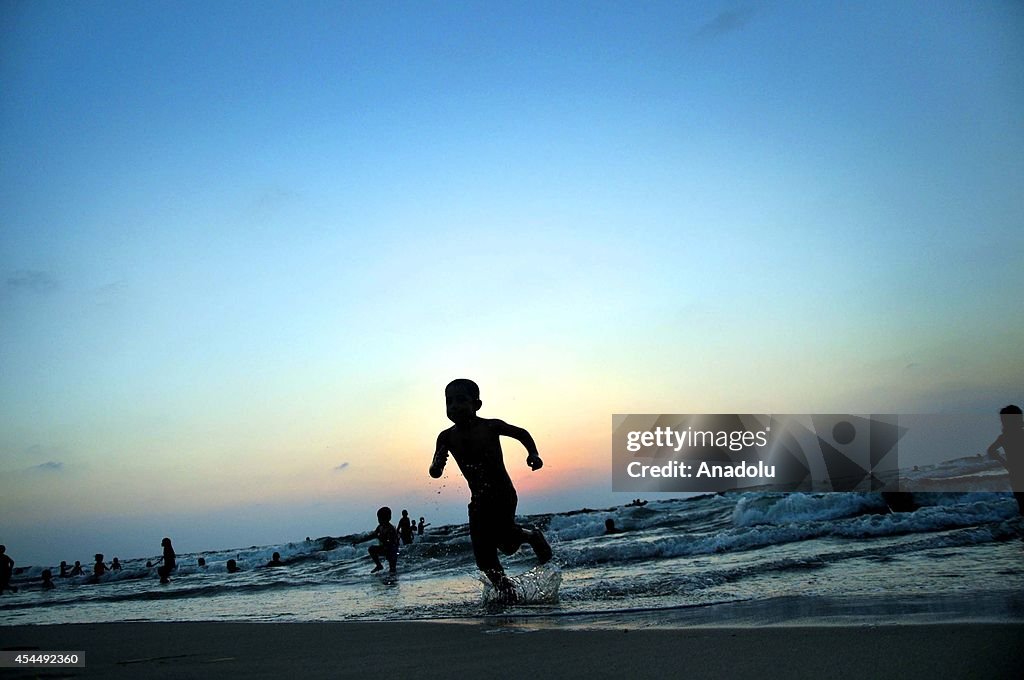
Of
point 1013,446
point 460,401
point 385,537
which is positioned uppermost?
point 460,401

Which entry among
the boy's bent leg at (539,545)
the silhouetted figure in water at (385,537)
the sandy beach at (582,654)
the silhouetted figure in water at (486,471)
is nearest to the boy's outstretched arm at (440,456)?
the silhouetted figure in water at (486,471)

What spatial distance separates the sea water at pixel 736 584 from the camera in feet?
17.3

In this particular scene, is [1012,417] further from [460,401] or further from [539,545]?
[460,401]

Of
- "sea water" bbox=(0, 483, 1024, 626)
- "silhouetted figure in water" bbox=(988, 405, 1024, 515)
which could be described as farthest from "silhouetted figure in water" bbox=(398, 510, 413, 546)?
"silhouetted figure in water" bbox=(988, 405, 1024, 515)

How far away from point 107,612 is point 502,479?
8061mm

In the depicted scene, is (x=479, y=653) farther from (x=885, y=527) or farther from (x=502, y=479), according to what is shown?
(x=885, y=527)

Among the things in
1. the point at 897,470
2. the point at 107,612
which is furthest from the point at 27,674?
the point at 897,470

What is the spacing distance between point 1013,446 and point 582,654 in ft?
34.3

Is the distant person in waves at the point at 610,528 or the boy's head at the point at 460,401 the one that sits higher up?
the boy's head at the point at 460,401

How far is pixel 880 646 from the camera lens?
3.42 meters

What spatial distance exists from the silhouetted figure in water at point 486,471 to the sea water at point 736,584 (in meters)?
0.52

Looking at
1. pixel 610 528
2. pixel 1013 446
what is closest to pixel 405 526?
pixel 610 528

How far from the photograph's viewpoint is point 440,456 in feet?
22.6

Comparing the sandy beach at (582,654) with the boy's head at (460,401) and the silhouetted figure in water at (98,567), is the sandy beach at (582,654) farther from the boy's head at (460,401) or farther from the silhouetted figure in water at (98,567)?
the silhouetted figure in water at (98,567)
